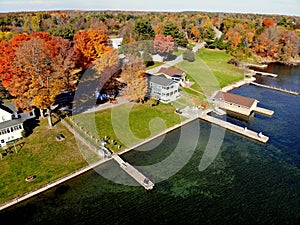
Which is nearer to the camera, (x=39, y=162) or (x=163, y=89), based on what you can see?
(x=39, y=162)

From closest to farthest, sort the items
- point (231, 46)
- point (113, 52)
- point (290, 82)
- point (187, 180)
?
point (187, 180) < point (113, 52) < point (290, 82) < point (231, 46)

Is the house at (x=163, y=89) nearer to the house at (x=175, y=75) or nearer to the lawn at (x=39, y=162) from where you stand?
the house at (x=175, y=75)

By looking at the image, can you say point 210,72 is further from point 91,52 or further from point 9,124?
point 9,124

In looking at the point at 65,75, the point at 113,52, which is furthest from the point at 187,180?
the point at 113,52

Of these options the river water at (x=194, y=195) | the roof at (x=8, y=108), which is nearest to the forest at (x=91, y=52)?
the roof at (x=8, y=108)

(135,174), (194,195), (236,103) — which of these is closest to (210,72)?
(236,103)

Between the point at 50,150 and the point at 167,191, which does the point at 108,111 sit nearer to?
the point at 50,150

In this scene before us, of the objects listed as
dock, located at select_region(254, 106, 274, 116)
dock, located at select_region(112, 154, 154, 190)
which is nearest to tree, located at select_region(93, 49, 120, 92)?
dock, located at select_region(112, 154, 154, 190)
